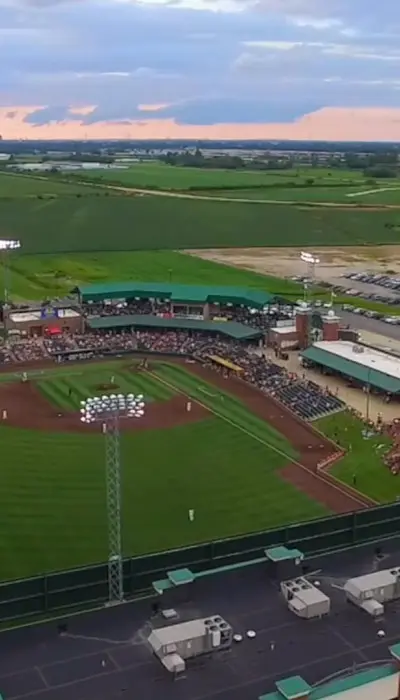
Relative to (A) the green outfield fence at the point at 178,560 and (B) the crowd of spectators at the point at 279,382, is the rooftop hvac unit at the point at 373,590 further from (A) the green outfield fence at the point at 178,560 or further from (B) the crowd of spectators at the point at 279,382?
(B) the crowd of spectators at the point at 279,382

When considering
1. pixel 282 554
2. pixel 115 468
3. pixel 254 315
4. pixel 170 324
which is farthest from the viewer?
pixel 254 315

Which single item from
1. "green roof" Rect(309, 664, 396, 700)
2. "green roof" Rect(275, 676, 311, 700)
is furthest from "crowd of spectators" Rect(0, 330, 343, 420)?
"green roof" Rect(275, 676, 311, 700)

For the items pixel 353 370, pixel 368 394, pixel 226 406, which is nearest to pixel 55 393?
pixel 226 406

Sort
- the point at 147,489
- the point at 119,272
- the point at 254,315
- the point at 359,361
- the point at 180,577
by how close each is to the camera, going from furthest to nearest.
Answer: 1. the point at 119,272
2. the point at 254,315
3. the point at 359,361
4. the point at 147,489
5. the point at 180,577

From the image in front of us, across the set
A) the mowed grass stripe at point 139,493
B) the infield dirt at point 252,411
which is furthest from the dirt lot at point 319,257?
the mowed grass stripe at point 139,493

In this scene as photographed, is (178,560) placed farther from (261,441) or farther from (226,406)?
(226,406)

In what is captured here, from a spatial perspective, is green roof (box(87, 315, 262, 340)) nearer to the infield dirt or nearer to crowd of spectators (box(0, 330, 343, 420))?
crowd of spectators (box(0, 330, 343, 420))

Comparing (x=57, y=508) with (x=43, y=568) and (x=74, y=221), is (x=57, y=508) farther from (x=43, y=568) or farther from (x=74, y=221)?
(x=74, y=221)
